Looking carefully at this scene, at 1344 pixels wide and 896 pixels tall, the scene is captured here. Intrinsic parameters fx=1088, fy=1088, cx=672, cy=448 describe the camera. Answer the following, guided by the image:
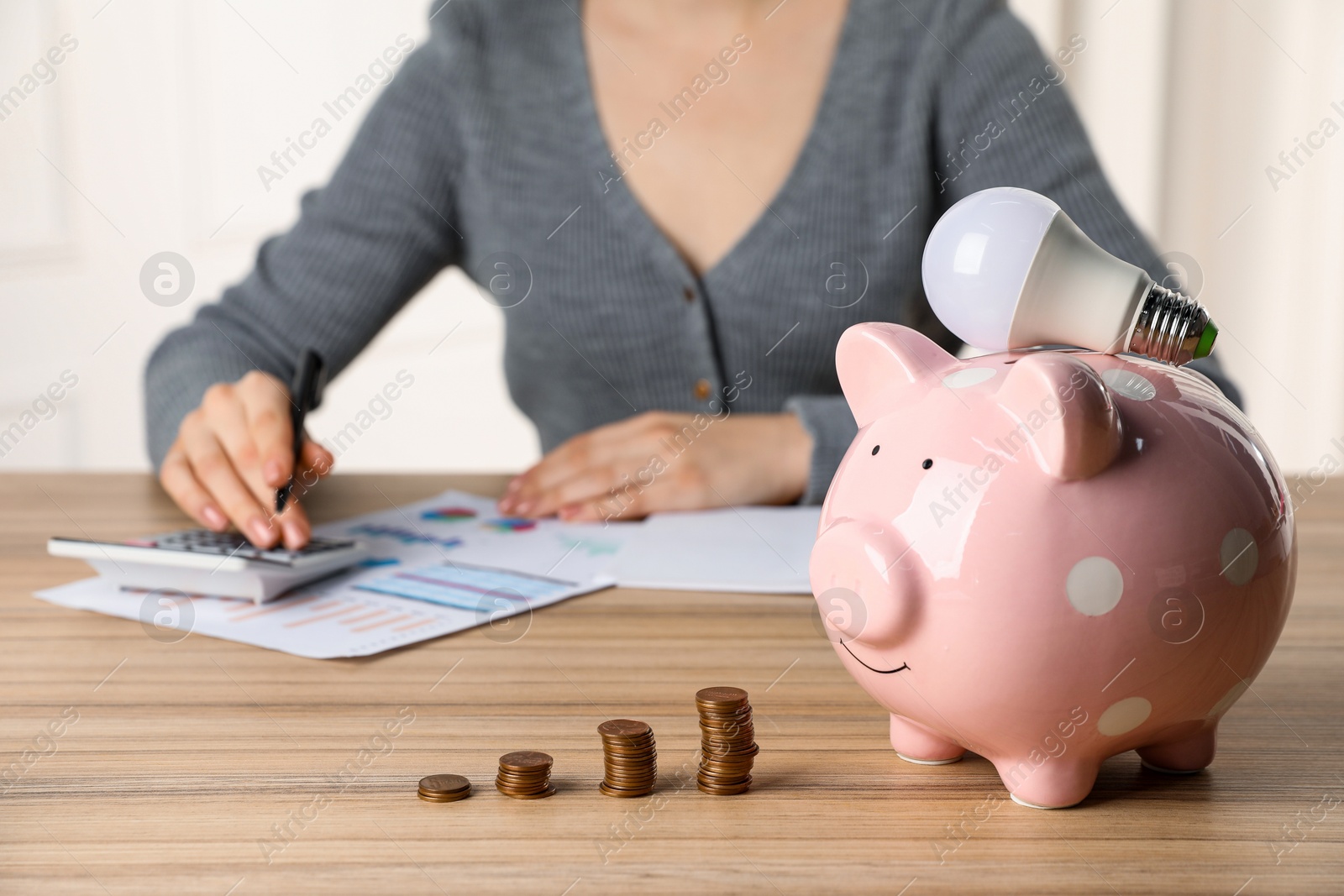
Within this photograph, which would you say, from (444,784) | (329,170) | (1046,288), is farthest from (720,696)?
(329,170)

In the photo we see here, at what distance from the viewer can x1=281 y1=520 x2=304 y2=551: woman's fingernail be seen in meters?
0.84

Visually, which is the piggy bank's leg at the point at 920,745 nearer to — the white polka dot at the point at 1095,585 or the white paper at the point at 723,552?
the white polka dot at the point at 1095,585

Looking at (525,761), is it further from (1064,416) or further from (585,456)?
(585,456)

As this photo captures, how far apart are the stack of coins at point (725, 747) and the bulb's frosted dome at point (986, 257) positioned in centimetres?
20

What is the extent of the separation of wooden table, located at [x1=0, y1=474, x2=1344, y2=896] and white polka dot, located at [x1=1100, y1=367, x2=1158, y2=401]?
0.59ft

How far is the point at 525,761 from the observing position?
0.47 metres

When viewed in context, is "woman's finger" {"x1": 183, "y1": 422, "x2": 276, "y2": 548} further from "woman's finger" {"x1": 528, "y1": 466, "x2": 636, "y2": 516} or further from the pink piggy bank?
the pink piggy bank

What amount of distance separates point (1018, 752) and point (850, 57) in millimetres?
1044

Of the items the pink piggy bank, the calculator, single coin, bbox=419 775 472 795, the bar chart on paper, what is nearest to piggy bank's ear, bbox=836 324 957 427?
the pink piggy bank

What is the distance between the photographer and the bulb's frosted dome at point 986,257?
45 cm

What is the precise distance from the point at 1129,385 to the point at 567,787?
30cm

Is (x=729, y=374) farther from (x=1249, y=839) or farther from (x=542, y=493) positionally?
(x=1249, y=839)

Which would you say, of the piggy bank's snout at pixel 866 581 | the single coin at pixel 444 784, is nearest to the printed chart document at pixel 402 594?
the single coin at pixel 444 784

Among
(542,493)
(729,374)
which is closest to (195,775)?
(542,493)
